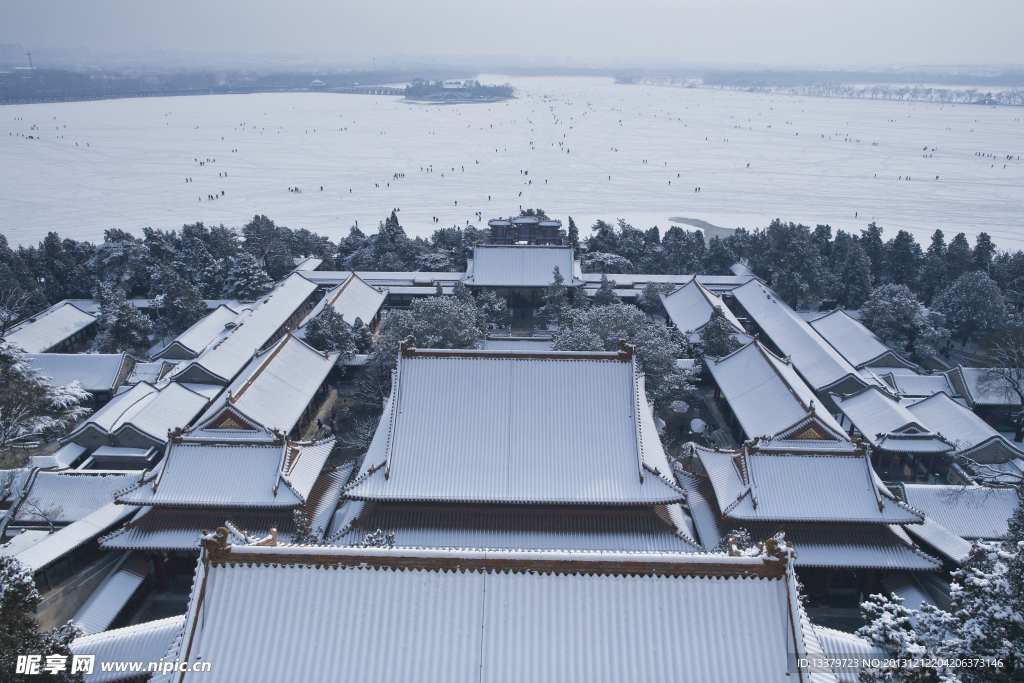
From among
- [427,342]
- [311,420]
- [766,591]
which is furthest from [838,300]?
[766,591]

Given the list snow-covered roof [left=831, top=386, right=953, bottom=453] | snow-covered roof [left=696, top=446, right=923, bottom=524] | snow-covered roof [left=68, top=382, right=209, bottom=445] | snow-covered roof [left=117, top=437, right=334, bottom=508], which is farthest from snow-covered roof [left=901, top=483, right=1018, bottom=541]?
snow-covered roof [left=68, top=382, right=209, bottom=445]

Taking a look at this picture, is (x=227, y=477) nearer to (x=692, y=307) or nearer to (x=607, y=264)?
(x=692, y=307)

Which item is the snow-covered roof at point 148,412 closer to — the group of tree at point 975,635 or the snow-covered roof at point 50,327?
the snow-covered roof at point 50,327

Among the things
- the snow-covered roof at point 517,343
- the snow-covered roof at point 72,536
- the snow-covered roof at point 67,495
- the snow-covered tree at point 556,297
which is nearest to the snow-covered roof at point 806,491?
the snow-covered roof at point 517,343

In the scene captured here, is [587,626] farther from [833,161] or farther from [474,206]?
[833,161]

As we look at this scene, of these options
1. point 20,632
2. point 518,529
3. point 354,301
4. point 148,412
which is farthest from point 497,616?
point 354,301
